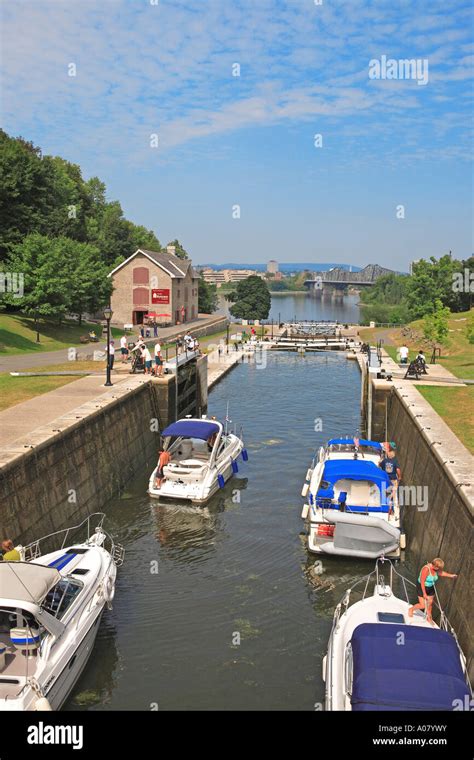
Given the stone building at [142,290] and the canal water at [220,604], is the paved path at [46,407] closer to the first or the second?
the canal water at [220,604]

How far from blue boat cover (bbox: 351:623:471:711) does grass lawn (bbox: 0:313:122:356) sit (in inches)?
1443

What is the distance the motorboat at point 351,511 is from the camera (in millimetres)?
19281

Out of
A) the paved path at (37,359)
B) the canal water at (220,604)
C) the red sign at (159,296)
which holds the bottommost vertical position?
→ the canal water at (220,604)

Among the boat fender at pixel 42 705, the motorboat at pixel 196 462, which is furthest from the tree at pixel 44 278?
the boat fender at pixel 42 705

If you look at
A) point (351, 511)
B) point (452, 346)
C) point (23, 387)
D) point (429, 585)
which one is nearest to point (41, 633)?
point (429, 585)

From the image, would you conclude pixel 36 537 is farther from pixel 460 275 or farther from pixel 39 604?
pixel 460 275

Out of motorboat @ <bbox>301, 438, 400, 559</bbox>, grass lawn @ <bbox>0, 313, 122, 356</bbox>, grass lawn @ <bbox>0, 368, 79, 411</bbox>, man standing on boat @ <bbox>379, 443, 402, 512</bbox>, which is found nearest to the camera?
motorboat @ <bbox>301, 438, 400, 559</bbox>

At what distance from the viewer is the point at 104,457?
997 inches

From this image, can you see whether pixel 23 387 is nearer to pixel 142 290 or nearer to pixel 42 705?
pixel 42 705

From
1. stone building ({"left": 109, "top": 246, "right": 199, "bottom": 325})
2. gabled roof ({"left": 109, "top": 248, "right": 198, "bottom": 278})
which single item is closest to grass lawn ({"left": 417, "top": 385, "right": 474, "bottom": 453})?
stone building ({"left": 109, "top": 246, "right": 199, "bottom": 325})

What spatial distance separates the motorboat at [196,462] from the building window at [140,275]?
5027cm

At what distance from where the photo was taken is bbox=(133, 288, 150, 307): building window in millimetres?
76562

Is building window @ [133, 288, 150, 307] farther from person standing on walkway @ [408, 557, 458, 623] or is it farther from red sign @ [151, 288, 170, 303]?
person standing on walkway @ [408, 557, 458, 623]

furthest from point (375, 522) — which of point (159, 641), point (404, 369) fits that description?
point (404, 369)
